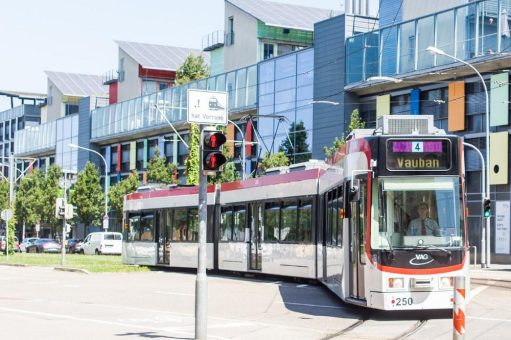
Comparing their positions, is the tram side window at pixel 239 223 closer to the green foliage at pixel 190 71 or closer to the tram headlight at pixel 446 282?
the tram headlight at pixel 446 282

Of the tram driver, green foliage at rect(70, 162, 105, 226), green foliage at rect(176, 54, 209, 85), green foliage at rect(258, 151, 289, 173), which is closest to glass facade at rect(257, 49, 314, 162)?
green foliage at rect(258, 151, 289, 173)

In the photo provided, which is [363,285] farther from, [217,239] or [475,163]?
[475,163]

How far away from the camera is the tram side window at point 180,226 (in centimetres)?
3406

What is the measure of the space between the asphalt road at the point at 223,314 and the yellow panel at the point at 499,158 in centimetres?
2302

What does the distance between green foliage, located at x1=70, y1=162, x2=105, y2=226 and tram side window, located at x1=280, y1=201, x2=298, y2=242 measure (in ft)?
188

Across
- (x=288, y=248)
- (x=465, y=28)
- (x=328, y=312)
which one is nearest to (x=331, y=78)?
(x=465, y=28)

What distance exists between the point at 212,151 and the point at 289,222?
42.4 feet

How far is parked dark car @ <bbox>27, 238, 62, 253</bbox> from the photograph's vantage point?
7650cm

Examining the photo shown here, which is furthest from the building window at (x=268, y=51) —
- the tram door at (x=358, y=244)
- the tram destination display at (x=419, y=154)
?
the tram destination display at (x=419, y=154)

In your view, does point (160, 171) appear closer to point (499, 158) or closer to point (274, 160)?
point (274, 160)

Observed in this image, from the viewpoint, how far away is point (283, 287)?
26.4 meters

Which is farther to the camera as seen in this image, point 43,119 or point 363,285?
point 43,119

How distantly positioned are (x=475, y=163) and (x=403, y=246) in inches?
1343

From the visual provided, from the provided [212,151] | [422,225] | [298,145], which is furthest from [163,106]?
[212,151]
